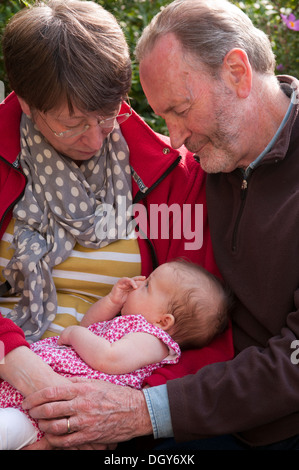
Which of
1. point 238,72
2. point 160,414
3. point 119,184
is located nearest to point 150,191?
point 119,184

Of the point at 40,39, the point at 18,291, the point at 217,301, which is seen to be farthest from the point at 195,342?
the point at 40,39

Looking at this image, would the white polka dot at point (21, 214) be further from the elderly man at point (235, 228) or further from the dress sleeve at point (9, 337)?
the elderly man at point (235, 228)

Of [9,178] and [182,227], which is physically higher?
[9,178]

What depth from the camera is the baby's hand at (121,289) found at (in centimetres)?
280

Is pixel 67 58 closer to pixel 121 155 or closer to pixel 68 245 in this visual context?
pixel 121 155

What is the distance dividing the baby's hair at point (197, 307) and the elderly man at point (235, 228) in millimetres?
80

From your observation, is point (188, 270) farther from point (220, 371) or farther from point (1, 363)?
point (1, 363)

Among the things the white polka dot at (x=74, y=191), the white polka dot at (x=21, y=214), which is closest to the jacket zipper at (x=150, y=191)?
the white polka dot at (x=74, y=191)

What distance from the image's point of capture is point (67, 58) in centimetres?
256

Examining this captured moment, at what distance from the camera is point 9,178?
9.73ft

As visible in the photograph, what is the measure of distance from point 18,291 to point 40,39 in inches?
46.3

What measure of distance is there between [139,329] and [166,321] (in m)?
0.13

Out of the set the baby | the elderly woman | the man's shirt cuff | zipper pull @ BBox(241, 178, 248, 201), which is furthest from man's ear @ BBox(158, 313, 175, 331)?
zipper pull @ BBox(241, 178, 248, 201)

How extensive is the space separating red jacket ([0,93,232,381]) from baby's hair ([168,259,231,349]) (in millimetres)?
223
